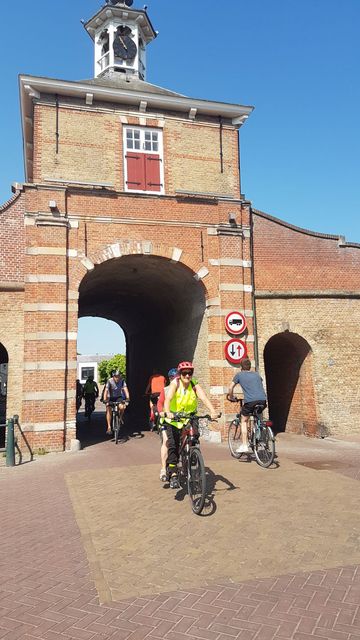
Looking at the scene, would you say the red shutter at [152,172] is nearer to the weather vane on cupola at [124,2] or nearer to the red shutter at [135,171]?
the red shutter at [135,171]

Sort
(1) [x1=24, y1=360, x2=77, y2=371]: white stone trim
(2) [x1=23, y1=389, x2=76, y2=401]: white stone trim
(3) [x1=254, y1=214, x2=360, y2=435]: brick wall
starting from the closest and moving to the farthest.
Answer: (2) [x1=23, y1=389, x2=76, y2=401]: white stone trim → (1) [x1=24, y1=360, x2=77, y2=371]: white stone trim → (3) [x1=254, y1=214, x2=360, y2=435]: brick wall

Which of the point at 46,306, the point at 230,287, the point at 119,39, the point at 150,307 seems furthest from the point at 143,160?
the point at 119,39

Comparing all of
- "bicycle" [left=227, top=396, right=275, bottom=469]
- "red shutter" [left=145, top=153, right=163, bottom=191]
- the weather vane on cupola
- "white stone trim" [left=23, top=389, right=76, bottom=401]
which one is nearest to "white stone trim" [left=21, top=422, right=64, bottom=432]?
"white stone trim" [left=23, top=389, right=76, bottom=401]

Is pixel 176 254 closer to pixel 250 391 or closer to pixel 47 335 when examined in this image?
pixel 47 335

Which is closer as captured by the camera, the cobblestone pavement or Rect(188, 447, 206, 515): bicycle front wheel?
the cobblestone pavement

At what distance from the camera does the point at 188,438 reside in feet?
19.9

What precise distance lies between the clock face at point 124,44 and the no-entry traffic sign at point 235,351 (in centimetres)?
1318

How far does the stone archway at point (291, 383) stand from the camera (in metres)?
13.7

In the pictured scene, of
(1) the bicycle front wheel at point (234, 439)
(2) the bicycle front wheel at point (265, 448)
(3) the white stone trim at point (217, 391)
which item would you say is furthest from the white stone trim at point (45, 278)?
(2) the bicycle front wheel at point (265, 448)

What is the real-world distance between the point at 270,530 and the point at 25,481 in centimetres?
485

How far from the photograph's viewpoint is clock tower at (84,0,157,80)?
1792 cm

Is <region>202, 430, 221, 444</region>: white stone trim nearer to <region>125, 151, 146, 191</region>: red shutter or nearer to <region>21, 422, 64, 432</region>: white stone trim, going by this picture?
<region>21, 422, 64, 432</region>: white stone trim

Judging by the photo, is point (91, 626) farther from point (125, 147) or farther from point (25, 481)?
point (125, 147)

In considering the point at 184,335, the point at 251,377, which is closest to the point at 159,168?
the point at 184,335
